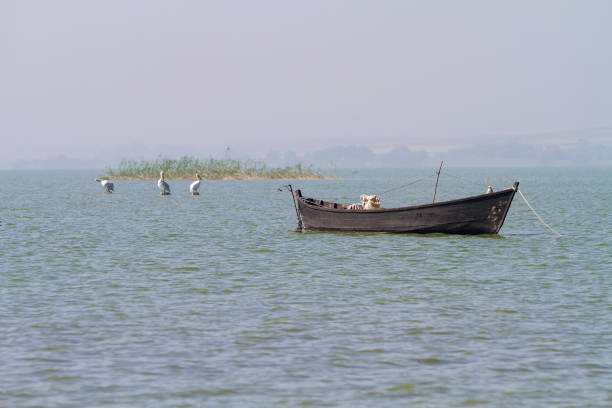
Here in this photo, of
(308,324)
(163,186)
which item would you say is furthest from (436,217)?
(163,186)

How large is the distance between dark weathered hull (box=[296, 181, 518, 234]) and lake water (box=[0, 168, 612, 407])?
104 cm

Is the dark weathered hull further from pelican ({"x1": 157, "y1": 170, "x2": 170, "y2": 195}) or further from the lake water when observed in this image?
pelican ({"x1": 157, "y1": 170, "x2": 170, "y2": 195})

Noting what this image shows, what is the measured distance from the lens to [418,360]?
458 inches

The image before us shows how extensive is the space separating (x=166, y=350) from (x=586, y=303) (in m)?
9.20

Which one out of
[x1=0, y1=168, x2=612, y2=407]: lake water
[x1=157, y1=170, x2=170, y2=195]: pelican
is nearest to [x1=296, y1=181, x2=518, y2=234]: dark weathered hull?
[x1=0, y1=168, x2=612, y2=407]: lake water

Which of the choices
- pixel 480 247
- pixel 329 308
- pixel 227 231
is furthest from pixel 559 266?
pixel 227 231

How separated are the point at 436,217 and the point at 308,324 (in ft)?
55.0

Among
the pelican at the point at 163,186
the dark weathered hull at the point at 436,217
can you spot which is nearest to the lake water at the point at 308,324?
the dark weathered hull at the point at 436,217

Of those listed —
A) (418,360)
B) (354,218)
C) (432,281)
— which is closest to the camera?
(418,360)

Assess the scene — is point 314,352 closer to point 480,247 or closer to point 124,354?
point 124,354

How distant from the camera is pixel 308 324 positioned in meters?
14.2

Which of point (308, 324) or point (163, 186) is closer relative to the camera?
point (308, 324)

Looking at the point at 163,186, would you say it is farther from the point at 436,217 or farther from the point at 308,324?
the point at 308,324

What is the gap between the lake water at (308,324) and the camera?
10195mm
